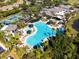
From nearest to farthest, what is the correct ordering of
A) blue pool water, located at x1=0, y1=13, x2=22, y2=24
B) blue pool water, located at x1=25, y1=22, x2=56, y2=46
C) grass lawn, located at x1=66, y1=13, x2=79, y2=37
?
blue pool water, located at x1=25, y1=22, x2=56, y2=46
grass lawn, located at x1=66, y1=13, x2=79, y2=37
blue pool water, located at x1=0, y1=13, x2=22, y2=24

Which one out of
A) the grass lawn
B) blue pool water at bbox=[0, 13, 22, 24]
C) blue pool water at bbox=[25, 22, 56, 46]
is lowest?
the grass lawn

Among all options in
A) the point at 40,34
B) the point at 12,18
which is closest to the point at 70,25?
the point at 40,34

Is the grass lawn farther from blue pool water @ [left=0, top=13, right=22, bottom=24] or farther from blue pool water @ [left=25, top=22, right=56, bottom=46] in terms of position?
blue pool water @ [left=0, top=13, right=22, bottom=24]

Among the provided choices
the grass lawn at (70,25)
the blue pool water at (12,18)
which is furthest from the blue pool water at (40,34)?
the blue pool water at (12,18)

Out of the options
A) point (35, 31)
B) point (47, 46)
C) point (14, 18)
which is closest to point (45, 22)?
point (35, 31)

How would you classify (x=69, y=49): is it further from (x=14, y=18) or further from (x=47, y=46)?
(x=14, y=18)

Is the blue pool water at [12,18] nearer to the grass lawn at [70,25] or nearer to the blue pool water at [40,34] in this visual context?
the blue pool water at [40,34]

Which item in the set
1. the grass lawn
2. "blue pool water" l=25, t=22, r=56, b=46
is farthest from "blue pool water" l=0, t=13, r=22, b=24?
the grass lawn

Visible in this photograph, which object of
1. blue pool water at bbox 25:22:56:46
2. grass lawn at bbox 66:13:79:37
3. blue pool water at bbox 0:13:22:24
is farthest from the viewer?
blue pool water at bbox 0:13:22:24
